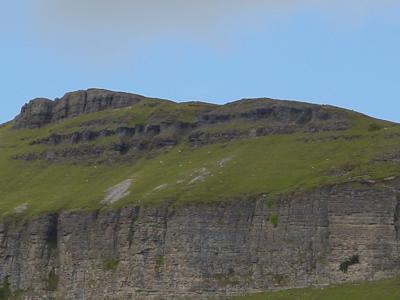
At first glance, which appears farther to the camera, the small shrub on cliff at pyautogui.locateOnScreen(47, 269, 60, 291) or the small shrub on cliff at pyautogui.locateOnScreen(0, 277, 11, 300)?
the small shrub on cliff at pyautogui.locateOnScreen(0, 277, 11, 300)

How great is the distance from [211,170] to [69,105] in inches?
1923

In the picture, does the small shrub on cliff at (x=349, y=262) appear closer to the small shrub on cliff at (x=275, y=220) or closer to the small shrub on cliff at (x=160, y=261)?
the small shrub on cliff at (x=275, y=220)

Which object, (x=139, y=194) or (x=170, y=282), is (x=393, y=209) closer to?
(x=170, y=282)

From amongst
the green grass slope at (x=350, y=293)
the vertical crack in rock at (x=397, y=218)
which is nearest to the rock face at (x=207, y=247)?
the vertical crack in rock at (x=397, y=218)

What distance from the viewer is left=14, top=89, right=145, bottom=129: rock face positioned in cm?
14838

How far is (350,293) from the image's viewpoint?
275 feet

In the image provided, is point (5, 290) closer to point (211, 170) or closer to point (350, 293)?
point (211, 170)

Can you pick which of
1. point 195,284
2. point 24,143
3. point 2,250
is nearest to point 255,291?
point 195,284

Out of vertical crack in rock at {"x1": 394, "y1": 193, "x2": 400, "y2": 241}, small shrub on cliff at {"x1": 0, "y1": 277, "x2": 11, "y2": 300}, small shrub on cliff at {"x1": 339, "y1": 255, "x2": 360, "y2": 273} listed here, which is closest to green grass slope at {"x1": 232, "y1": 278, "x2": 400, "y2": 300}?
small shrub on cliff at {"x1": 339, "y1": 255, "x2": 360, "y2": 273}

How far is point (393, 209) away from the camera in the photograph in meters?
87.8

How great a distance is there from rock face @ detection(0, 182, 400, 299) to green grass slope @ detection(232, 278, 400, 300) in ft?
6.67

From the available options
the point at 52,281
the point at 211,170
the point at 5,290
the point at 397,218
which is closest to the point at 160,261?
the point at 52,281

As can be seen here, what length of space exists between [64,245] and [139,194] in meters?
8.61

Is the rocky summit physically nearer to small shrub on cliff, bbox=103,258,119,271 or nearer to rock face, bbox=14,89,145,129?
small shrub on cliff, bbox=103,258,119,271
